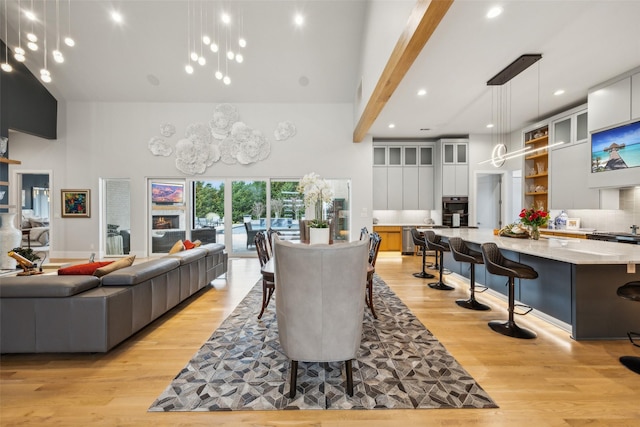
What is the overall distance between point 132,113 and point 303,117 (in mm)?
4538

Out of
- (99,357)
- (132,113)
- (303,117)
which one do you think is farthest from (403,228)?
(132,113)

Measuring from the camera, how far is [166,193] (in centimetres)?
761

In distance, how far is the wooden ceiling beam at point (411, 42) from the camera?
2295 millimetres

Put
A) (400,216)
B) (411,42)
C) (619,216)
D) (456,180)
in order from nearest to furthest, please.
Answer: (411,42), (619,216), (456,180), (400,216)

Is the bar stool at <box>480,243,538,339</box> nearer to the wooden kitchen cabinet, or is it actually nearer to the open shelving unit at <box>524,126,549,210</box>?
the open shelving unit at <box>524,126,549,210</box>

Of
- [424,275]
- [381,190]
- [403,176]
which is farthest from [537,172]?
[424,275]

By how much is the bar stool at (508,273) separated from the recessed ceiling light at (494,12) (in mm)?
2452

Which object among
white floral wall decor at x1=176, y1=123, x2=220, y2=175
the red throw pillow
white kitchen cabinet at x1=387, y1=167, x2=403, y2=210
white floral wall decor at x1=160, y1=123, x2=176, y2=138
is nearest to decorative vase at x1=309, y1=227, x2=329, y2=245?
the red throw pillow

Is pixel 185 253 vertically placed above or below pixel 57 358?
above

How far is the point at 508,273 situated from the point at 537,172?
17.4ft

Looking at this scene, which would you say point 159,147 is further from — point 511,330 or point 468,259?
point 511,330

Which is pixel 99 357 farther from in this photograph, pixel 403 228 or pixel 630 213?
pixel 630 213

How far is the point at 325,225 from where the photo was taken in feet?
10.9

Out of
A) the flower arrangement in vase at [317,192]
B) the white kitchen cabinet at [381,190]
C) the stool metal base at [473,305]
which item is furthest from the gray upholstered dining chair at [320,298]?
the white kitchen cabinet at [381,190]
